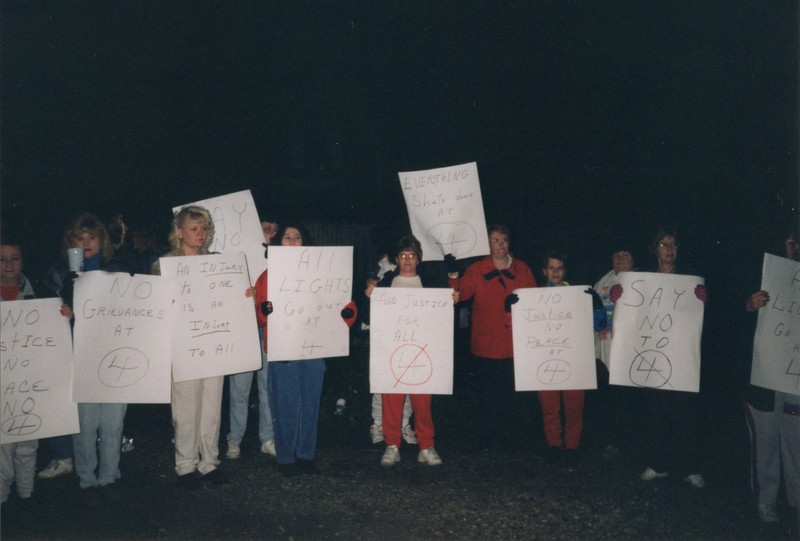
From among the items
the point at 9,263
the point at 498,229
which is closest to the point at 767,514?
the point at 498,229

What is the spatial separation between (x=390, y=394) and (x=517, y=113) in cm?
533

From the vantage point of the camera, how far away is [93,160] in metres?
10.3

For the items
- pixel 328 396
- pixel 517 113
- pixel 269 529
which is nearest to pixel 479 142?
pixel 517 113

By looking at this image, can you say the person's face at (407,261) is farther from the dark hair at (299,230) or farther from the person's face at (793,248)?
the person's face at (793,248)

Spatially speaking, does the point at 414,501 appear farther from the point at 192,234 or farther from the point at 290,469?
the point at 192,234

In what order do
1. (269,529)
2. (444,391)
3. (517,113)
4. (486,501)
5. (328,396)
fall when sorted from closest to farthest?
(269,529), (486,501), (444,391), (328,396), (517,113)

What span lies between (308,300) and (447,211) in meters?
1.41

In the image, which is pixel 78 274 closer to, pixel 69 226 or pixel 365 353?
pixel 69 226

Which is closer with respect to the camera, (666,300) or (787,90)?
(666,300)

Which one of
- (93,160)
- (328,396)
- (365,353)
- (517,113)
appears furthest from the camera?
(93,160)

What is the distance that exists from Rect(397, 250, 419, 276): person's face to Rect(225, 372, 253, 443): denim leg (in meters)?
1.53

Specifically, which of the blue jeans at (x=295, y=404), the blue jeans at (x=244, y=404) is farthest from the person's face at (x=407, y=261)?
the blue jeans at (x=244, y=404)

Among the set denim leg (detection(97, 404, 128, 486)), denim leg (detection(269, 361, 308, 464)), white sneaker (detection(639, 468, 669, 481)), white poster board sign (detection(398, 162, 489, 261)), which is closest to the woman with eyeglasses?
white sneaker (detection(639, 468, 669, 481))

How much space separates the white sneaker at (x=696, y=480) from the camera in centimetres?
451
